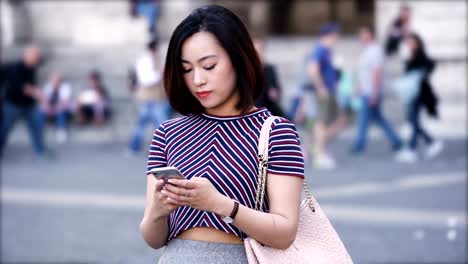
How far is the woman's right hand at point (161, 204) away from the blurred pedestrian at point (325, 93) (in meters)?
8.61

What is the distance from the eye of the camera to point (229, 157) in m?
2.52

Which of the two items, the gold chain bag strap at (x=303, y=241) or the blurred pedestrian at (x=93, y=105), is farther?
the blurred pedestrian at (x=93, y=105)

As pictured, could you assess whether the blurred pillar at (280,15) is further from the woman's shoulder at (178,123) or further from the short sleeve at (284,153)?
the short sleeve at (284,153)

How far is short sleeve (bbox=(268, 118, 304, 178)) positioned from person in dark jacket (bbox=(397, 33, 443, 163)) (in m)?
9.65

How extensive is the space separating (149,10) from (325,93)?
952 centimetres

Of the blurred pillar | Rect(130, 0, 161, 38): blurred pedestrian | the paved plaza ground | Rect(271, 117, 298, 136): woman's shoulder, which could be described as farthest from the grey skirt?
the blurred pillar

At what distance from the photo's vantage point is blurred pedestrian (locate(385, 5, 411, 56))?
1592 cm

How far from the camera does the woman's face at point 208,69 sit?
2537 mm

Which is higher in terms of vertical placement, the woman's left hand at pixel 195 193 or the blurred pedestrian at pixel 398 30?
the blurred pedestrian at pixel 398 30

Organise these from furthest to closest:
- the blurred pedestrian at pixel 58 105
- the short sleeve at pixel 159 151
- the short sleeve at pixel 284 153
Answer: the blurred pedestrian at pixel 58 105
the short sleeve at pixel 159 151
the short sleeve at pixel 284 153

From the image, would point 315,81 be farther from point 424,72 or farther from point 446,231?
point 446,231

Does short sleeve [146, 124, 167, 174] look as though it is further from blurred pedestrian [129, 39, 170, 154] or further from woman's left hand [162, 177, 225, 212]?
blurred pedestrian [129, 39, 170, 154]

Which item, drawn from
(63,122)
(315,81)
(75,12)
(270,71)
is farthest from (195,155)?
(75,12)

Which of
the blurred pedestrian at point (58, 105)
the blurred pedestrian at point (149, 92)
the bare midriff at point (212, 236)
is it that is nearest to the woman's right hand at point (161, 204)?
the bare midriff at point (212, 236)
